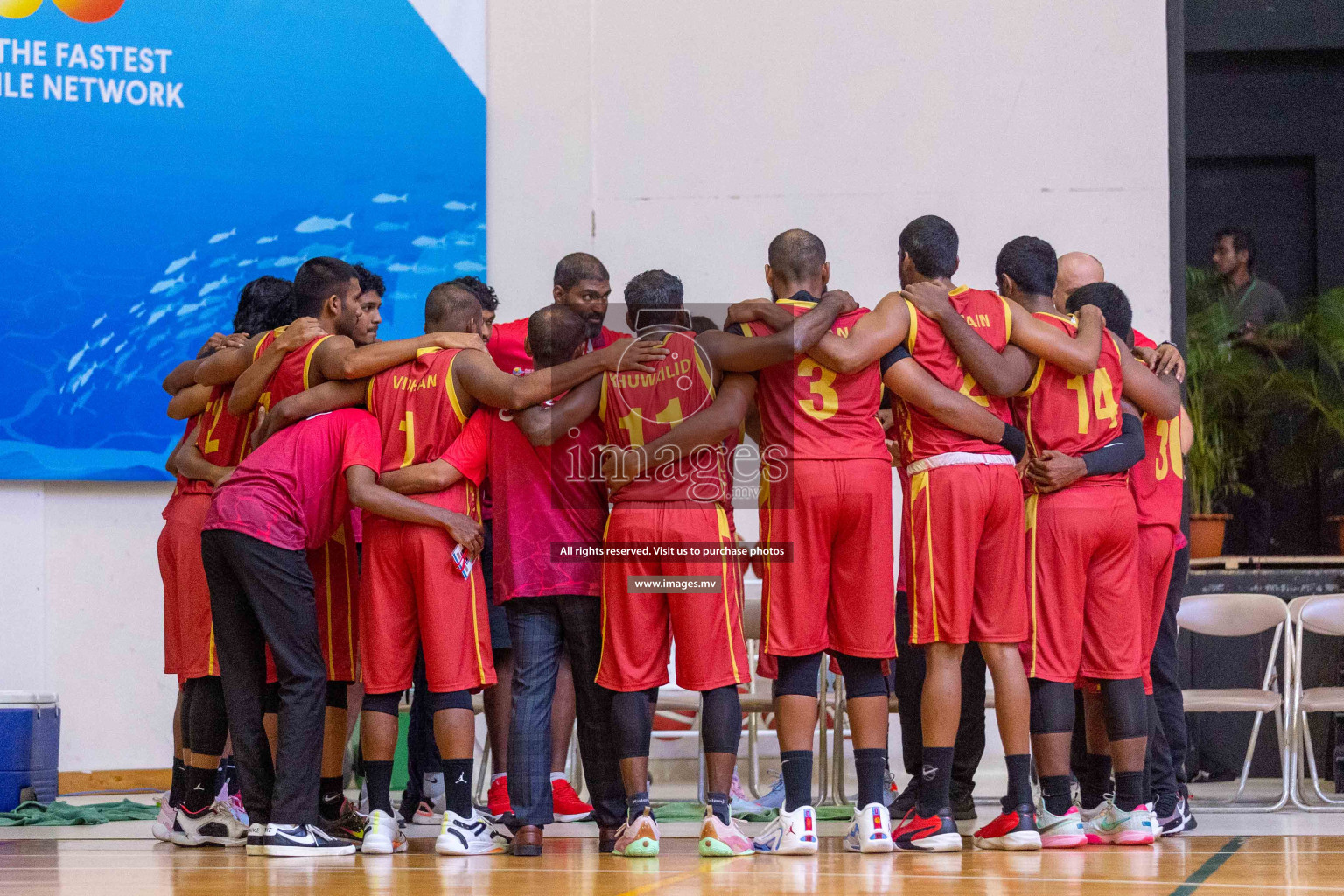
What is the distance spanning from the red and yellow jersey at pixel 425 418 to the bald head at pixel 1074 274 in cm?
232

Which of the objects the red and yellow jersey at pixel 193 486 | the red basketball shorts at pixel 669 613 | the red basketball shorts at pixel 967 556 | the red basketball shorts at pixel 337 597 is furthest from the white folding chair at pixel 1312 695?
the red and yellow jersey at pixel 193 486

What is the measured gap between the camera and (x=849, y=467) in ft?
13.1

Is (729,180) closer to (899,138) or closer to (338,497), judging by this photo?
(899,138)

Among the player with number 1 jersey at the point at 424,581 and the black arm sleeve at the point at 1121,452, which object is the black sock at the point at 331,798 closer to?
the player with number 1 jersey at the point at 424,581

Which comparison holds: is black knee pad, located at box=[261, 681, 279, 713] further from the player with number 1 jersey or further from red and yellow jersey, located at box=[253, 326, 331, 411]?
red and yellow jersey, located at box=[253, 326, 331, 411]

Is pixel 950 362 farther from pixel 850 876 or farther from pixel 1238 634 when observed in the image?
pixel 1238 634

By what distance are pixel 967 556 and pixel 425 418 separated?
1.71 metres

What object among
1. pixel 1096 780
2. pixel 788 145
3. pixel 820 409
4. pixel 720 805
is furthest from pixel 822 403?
pixel 788 145

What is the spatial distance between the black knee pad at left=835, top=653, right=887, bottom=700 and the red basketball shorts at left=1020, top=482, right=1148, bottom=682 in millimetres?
506

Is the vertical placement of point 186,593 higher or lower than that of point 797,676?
higher

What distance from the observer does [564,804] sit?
4852mm

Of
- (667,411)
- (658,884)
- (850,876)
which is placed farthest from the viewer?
(667,411)

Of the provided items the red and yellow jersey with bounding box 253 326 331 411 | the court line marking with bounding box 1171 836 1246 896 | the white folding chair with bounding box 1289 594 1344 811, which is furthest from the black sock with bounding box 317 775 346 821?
the white folding chair with bounding box 1289 594 1344 811

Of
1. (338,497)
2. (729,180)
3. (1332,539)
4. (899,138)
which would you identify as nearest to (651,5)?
(729,180)
